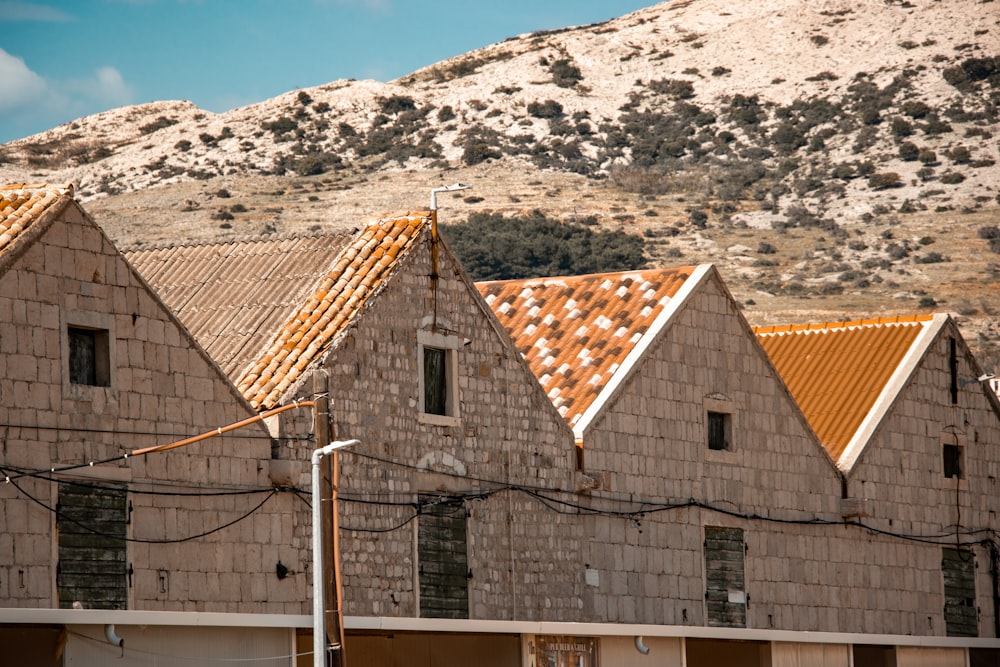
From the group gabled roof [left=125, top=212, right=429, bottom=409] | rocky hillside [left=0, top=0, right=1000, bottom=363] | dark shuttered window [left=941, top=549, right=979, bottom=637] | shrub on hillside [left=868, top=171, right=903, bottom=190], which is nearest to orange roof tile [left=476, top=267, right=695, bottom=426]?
gabled roof [left=125, top=212, right=429, bottom=409]

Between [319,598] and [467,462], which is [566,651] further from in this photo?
[319,598]

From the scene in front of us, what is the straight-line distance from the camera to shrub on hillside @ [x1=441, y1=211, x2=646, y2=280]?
252ft

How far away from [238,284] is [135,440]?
5724mm

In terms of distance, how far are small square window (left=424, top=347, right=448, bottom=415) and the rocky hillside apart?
44.3m

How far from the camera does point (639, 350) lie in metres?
30.7

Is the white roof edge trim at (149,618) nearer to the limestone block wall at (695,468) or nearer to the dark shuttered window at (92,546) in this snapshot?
the dark shuttered window at (92,546)

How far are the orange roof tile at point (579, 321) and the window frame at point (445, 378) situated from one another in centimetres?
325

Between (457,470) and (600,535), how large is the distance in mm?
3577

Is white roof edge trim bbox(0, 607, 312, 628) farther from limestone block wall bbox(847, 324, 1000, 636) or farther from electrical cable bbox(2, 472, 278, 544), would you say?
limestone block wall bbox(847, 324, 1000, 636)

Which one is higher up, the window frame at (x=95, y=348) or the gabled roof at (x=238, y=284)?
the gabled roof at (x=238, y=284)

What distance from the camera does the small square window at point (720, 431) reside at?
32.4 meters

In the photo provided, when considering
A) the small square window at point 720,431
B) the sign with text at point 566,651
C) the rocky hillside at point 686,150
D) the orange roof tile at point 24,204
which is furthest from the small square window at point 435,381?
the rocky hillside at point 686,150

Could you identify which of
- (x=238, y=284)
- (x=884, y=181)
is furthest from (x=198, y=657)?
(x=884, y=181)

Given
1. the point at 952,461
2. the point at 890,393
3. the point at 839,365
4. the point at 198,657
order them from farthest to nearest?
the point at 952,461, the point at 839,365, the point at 890,393, the point at 198,657
